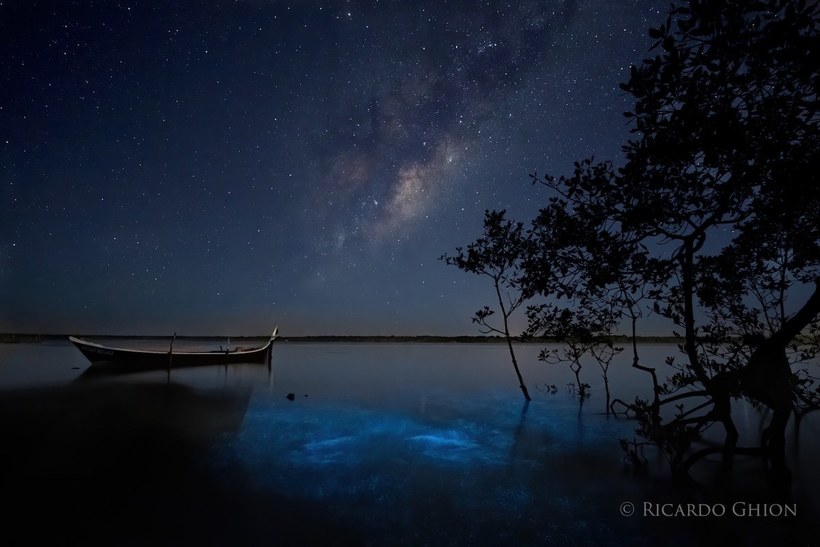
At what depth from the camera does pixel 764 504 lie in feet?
27.1

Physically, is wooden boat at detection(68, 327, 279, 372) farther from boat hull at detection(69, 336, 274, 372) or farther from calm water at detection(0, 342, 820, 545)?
calm water at detection(0, 342, 820, 545)

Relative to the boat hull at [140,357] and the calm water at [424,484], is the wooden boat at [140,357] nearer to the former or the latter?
the boat hull at [140,357]

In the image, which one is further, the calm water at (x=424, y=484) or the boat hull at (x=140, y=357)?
the boat hull at (x=140, y=357)

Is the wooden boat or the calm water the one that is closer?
the calm water

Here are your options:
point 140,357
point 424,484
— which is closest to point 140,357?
point 140,357

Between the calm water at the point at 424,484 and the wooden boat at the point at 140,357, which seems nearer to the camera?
the calm water at the point at 424,484

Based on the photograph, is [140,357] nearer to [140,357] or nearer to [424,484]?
[140,357]

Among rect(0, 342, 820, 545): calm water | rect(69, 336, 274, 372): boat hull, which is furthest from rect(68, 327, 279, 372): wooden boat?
rect(0, 342, 820, 545): calm water

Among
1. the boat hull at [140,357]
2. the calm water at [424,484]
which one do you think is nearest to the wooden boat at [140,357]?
the boat hull at [140,357]

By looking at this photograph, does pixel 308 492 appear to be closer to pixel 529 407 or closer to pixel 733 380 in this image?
pixel 733 380

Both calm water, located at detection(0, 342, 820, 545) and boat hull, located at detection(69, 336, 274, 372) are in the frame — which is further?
boat hull, located at detection(69, 336, 274, 372)

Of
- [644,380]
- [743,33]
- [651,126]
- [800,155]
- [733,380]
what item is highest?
[743,33]

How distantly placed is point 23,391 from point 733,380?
114 ft

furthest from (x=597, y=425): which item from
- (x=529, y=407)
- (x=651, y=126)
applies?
(x=651, y=126)
